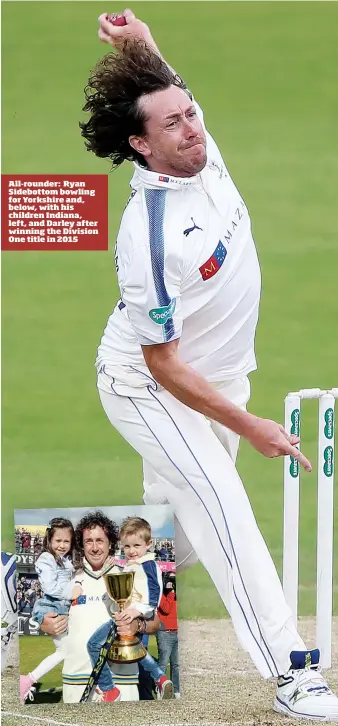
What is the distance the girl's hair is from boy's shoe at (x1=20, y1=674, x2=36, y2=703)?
27cm

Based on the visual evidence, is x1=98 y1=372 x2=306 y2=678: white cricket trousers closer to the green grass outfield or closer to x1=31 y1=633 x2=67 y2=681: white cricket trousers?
x1=31 y1=633 x2=67 y2=681: white cricket trousers

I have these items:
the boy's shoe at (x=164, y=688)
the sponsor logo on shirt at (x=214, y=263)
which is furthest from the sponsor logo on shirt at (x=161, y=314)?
the boy's shoe at (x=164, y=688)

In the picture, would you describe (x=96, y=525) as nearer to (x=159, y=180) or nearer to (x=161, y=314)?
(x=161, y=314)

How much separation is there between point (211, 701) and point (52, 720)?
0.38 metres

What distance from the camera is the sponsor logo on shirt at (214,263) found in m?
2.73

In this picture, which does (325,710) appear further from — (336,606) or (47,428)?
(47,428)

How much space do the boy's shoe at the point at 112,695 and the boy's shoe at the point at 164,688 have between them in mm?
94

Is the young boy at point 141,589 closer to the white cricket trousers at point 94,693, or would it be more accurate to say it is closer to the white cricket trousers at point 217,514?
the white cricket trousers at point 94,693

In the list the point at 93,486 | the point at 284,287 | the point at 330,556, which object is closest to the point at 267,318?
the point at 284,287

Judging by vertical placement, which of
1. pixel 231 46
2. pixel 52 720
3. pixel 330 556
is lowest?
pixel 52 720

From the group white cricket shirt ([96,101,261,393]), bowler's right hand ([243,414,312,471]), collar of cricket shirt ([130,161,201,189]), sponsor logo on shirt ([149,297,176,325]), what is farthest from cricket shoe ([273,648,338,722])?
collar of cricket shirt ([130,161,201,189])

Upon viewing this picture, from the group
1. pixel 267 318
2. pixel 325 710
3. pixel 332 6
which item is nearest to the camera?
pixel 325 710

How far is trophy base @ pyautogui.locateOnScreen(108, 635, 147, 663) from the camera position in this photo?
9.55 feet

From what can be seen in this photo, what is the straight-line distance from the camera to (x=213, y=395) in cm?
270
